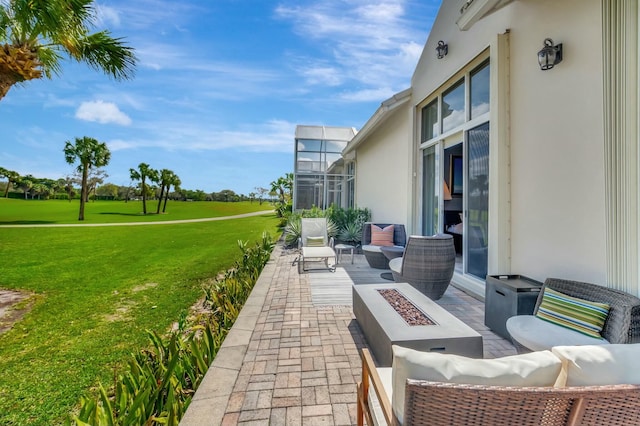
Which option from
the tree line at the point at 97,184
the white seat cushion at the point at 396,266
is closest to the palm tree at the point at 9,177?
the tree line at the point at 97,184

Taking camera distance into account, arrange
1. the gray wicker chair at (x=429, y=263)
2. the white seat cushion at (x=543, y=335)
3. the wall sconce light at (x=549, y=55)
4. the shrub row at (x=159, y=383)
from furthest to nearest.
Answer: the gray wicker chair at (x=429, y=263)
the wall sconce light at (x=549, y=55)
the white seat cushion at (x=543, y=335)
the shrub row at (x=159, y=383)

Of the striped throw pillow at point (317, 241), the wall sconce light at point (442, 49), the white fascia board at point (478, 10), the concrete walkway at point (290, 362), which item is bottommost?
the concrete walkway at point (290, 362)

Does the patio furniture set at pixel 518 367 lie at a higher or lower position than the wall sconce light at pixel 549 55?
lower

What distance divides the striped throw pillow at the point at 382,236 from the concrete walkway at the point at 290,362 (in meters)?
2.36

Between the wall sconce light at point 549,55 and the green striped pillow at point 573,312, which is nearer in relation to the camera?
the green striped pillow at point 573,312

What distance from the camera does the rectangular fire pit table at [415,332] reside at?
250 centimetres

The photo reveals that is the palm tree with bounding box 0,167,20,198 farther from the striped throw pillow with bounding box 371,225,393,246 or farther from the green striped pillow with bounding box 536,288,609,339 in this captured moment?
the green striped pillow with bounding box 536,288,609,339

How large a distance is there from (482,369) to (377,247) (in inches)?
227

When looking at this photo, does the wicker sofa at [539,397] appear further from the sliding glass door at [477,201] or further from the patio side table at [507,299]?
the sliding glass door at [477,201]

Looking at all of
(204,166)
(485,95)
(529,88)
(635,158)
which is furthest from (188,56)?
(204,166)

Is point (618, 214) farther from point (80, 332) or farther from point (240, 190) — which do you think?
point (240, 190)

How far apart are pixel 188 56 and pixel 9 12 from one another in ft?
15.2

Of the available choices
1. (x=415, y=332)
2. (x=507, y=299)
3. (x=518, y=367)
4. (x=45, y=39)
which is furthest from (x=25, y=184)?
Answer: (x=518, y=367)

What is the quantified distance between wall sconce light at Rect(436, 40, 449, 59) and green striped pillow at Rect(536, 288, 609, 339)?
4.65 meters
